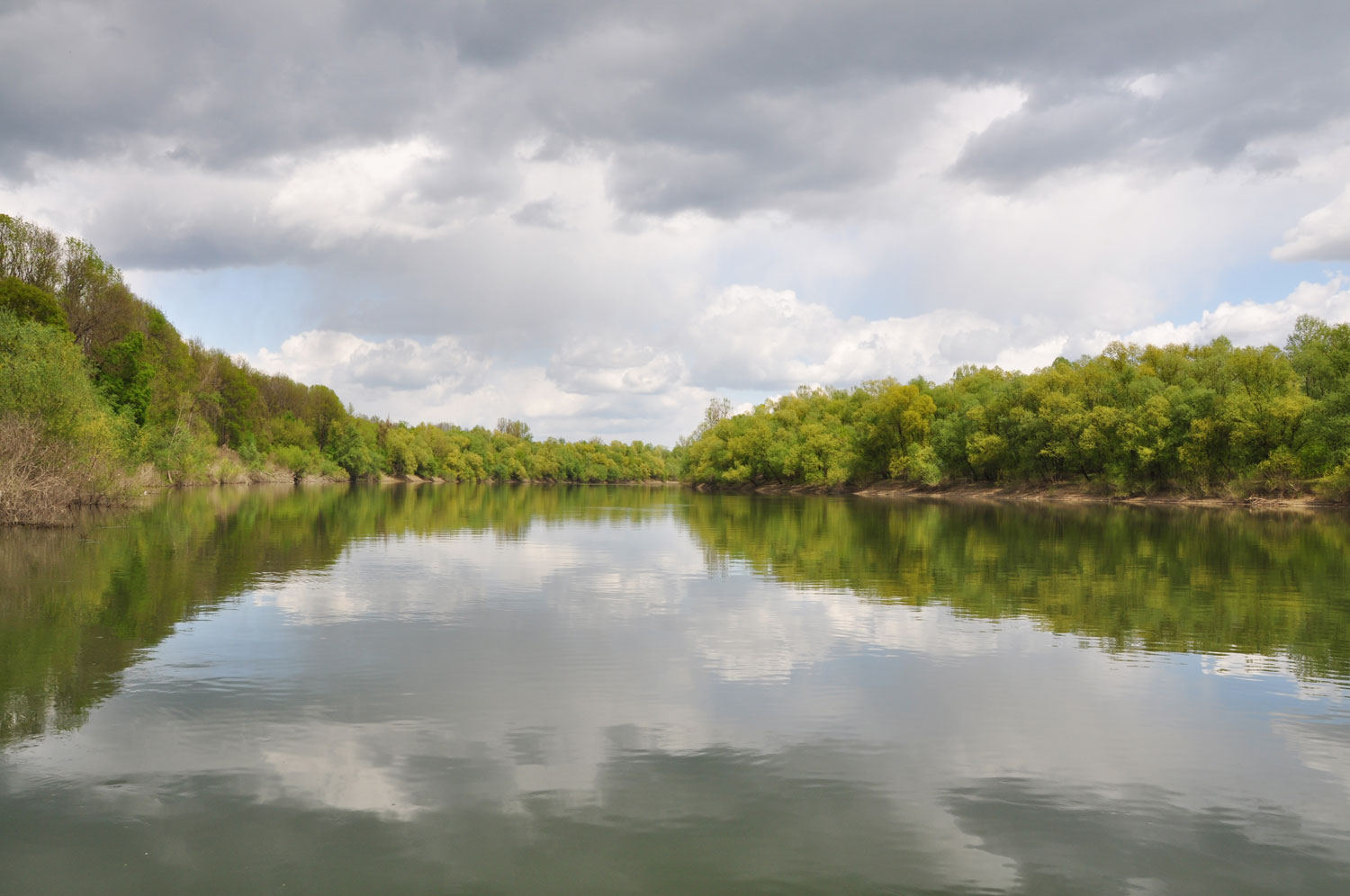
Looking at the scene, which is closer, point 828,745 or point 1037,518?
point 828,745

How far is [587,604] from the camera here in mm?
21547

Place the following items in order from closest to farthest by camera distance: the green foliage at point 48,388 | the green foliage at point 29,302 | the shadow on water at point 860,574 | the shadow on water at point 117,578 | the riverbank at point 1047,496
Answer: the shadow on water at point 117,578 → the shadow on water at point 860,574 → the green foliage at point 48,388 → the green foliage at point 29,302 → the riverbank at point 1047,496

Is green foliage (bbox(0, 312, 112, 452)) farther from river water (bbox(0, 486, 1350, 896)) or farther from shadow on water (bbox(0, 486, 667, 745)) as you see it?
river water (bbox(0, 486, 1350, 896))

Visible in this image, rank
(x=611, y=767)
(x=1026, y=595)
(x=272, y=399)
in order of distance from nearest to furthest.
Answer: (x=611, y=767), (x=1026, y=595), (x=272, y=399)

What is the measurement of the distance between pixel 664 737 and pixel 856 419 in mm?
132244

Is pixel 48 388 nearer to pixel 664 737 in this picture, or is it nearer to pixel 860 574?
pixel 860 574

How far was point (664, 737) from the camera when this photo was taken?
1098cm

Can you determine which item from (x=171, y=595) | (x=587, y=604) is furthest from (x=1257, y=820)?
(x=171, y=595)

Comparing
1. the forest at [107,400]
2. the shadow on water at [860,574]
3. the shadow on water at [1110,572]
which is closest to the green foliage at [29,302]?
the forest at [107,400]

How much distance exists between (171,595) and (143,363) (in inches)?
2453

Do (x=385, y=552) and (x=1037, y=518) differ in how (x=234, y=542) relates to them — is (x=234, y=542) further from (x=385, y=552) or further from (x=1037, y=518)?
(x=1037, y=518)

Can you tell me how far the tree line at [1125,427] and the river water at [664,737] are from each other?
65.7 metres

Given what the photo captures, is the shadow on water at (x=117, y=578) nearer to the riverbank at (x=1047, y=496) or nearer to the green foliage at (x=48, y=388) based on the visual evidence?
the green foliage at (x=48, y=388)

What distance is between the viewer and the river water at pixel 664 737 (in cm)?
763
